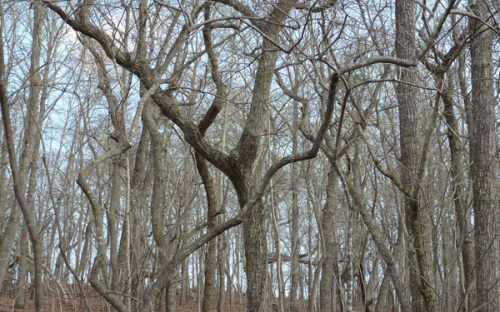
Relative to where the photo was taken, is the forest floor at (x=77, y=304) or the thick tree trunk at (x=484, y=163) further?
the forest floor at (x=77, y=304)

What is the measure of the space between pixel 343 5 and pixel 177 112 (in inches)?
74.5

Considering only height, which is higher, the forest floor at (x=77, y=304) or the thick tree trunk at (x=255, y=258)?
the thick tree trunk at (x=255, y=258)

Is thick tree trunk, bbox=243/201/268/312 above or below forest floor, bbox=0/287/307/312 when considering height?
above

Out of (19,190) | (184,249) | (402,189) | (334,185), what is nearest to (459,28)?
(334,185)

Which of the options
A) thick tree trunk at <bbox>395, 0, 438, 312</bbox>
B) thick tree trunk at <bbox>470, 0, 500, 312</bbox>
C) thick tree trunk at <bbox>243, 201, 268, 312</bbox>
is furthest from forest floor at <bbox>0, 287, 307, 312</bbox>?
thick tree trunk at <bbox>395, 0, 438, 312</bbox>

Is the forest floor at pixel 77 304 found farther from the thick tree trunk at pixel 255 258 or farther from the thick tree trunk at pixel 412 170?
the thick tree trunk at pixel 412 170

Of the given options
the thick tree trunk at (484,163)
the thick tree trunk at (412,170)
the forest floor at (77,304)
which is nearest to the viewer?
the thick tree trunk at (412,170)

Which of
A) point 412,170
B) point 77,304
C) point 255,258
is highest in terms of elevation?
point 412,170

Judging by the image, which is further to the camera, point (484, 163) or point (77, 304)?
point (77, 304)

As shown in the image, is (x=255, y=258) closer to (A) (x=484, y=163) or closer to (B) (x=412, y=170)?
(B) (x=412, y=170)

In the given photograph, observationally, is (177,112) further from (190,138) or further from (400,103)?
(400,103)

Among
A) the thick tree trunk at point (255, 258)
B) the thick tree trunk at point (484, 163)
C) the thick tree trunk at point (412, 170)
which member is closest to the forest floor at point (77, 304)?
the thick tree trunk at point (484, 163)

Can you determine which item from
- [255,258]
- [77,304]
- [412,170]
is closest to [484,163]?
[412,170]

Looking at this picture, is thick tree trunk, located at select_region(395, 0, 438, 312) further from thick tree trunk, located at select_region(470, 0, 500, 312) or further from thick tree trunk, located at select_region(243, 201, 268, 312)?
thick tree trunk, located at select_region(243, 201, 268, 312)
